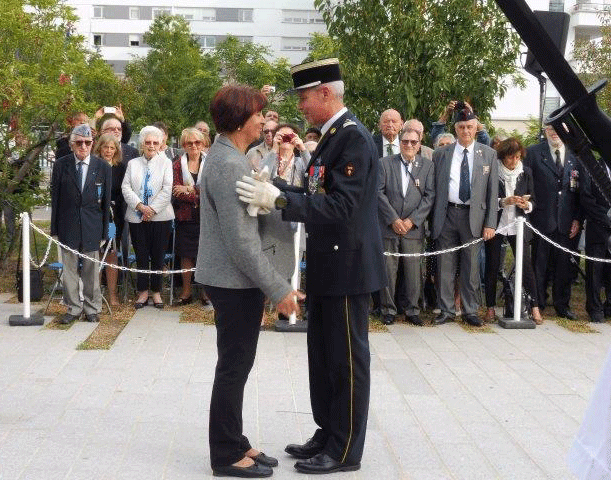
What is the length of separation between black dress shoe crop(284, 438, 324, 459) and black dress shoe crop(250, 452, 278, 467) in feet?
0.66

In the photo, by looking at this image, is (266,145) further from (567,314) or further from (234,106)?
(234,106)

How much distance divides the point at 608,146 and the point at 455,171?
700 cm

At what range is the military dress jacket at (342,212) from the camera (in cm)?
521

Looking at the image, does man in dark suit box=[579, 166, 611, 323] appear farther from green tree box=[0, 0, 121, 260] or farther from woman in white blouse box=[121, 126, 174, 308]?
green tree box=[0, 0, 121, 260]

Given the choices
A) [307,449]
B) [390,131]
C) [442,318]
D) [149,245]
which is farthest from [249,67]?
[307,449]

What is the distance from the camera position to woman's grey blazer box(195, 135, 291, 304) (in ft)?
16.8

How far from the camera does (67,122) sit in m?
11.7

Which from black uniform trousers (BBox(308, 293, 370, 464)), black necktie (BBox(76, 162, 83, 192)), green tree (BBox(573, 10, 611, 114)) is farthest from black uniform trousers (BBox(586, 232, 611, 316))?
green tree (BBox(573, 10, 611, 114))

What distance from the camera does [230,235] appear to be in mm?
5117

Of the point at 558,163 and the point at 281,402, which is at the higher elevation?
the point at 558,163

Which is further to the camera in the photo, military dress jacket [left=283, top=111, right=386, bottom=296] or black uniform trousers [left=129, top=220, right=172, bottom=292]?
black uniform trousers [left=129, top=220, right=172, bottom=292]

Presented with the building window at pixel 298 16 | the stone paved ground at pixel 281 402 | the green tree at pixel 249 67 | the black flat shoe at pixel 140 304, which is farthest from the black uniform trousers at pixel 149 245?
the building window at pixel 298 16

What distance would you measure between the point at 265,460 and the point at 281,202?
4.93ft

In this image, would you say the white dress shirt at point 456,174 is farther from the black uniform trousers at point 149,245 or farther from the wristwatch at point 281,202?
the wristwatch at point 281,202
